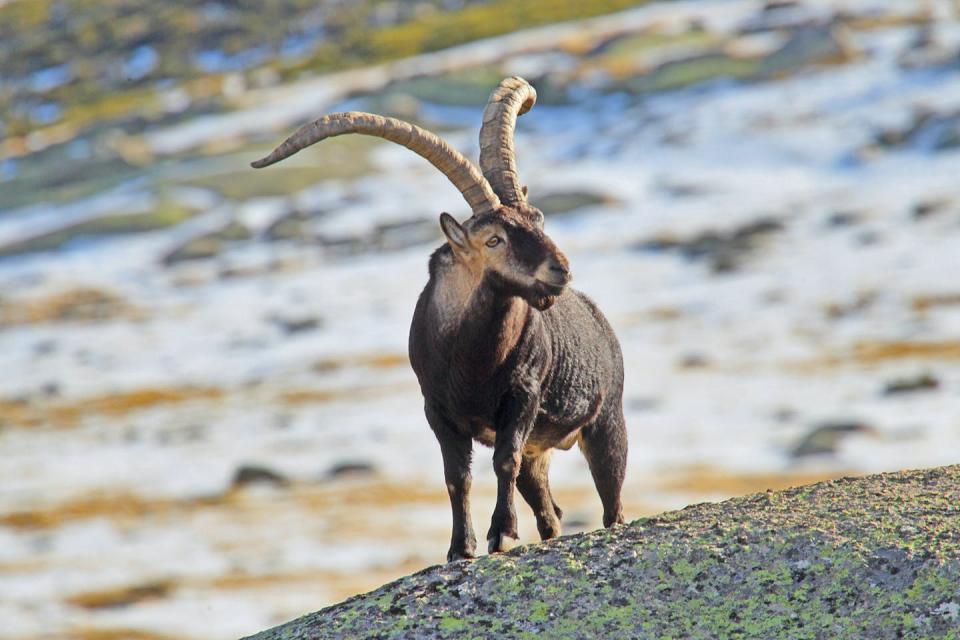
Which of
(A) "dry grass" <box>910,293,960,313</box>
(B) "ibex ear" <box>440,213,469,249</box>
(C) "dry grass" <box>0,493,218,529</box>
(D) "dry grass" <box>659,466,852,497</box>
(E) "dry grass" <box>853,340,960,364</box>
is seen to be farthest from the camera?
(A) "dry grass" <box>910,293,960,313</box>

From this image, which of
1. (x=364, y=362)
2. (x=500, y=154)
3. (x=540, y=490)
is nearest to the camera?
(x=500, y=154)

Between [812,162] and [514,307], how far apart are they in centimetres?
10226

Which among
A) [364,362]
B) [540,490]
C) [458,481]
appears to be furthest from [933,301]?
[458,481]

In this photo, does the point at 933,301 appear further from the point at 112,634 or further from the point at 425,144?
the point at 425,144

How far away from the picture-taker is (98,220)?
11962cm

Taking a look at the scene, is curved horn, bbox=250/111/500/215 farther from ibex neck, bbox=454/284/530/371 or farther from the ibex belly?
the ibex belly

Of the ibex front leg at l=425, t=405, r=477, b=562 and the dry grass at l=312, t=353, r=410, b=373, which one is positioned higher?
the dry grass at l=312, t=353, r=410, b=373

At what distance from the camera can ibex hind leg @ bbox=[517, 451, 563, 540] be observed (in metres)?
12.0

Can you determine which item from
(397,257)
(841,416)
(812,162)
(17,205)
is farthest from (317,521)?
(17,205)

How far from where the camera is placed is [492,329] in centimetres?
1092

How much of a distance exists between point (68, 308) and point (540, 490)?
3584 inches

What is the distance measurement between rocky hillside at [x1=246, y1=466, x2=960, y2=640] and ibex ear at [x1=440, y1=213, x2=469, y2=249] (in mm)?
2465

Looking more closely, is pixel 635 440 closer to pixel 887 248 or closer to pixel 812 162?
pixel 887 248

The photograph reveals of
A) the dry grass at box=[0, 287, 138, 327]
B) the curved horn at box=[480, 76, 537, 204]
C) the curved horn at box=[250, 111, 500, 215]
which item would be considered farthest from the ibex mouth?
the dry grass at box=[0, 287, 138, 327]
